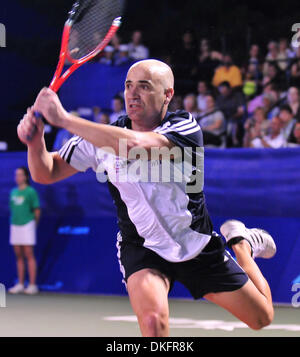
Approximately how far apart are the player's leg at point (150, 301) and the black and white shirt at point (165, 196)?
0.59 feet

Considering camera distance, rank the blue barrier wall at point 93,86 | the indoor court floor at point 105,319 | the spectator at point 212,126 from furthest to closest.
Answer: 1. the blue barrier wall at point 93,86
2. the spectator at point 212,126
3. the indoor court floor at point 105,319

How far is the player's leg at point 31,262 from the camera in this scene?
934cm

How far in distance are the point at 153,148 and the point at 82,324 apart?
3775 mm

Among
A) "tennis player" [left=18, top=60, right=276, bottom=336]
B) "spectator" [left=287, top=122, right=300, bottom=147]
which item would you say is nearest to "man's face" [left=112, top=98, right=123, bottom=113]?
"spectator" [left=287, top=122, right=300, bottom=147]

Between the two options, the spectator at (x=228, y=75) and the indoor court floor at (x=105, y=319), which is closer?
the indoor court floor at (x=105, y=319)

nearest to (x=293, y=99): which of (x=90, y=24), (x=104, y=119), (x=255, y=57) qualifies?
(x=255, y=57)

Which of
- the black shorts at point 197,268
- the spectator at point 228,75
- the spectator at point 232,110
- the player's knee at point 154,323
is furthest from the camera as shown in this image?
the spectator at point 228,75

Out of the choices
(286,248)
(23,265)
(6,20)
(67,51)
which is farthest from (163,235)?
(6,20)

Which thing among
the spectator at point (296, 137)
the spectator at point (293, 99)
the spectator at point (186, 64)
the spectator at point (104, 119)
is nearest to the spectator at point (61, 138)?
the spectator at point (104, 119)

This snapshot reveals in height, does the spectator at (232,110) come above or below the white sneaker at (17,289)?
above

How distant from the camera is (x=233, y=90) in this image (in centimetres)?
1114

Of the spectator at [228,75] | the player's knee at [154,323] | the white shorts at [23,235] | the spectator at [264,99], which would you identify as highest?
the spectator at [228,75]

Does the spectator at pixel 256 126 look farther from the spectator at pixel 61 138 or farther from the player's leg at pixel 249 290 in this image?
the player's leg at pixel 249 290

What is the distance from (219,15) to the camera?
13.1 metres
